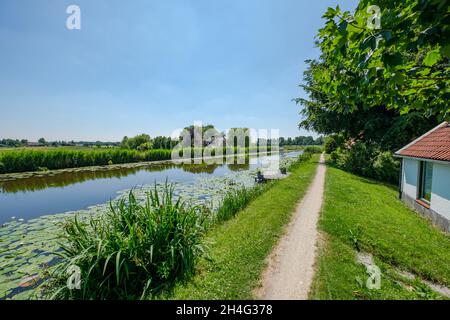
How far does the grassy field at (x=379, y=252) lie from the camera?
11.4 feet

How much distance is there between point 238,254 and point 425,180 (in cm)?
918

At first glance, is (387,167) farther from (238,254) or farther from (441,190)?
(238,254)

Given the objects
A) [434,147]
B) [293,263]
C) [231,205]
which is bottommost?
[293,263]

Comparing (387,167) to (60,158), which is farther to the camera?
(60,158)

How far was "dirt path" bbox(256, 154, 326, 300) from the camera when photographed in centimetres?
339

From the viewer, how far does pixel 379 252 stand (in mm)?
4848

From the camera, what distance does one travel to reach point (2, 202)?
31.7 ft

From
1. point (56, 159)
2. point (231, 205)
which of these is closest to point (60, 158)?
point (56, 159)

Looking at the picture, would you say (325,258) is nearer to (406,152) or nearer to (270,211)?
(270,211)

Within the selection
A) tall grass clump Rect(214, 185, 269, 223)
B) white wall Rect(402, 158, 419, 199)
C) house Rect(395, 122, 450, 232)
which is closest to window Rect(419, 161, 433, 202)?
house Rect(395, 122, 450, 232)

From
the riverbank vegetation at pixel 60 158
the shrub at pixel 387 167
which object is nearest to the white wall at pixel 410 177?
the shrub at pixel 387 167

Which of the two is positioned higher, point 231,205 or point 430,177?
point 430,177

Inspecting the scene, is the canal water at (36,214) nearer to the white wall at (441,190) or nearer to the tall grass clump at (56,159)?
the tall grass clump at (56,159)
